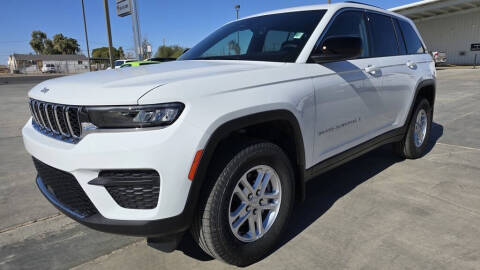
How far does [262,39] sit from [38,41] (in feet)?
322

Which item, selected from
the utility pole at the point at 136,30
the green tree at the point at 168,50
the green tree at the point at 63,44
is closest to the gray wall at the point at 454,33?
the green tree at the point at 168,50

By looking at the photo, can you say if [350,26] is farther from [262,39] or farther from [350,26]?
[262,39]

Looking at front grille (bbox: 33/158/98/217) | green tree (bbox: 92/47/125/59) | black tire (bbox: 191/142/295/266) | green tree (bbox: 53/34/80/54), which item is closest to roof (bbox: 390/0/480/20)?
black tire (bbox: 191/142/295/266)

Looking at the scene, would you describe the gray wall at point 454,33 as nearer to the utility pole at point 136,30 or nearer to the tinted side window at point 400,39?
the utility pole at point 136,30

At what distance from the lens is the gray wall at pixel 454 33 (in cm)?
2956

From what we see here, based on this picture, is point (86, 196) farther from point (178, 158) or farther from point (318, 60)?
point (318, 60)

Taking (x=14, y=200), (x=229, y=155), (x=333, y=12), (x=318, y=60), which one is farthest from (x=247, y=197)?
(x=14, y=200)

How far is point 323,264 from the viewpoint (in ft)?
7.76

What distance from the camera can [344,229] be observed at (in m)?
2.81

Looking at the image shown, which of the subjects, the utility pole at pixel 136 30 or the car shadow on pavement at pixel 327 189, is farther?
the utility pole at pixel 136 30

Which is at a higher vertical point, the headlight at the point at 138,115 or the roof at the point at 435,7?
the roof at the point at 435,7

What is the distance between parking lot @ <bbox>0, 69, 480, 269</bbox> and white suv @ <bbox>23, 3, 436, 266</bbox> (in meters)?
0.39

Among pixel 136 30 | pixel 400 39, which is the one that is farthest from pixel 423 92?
pixel 136 30

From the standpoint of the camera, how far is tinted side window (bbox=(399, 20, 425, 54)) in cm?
423
